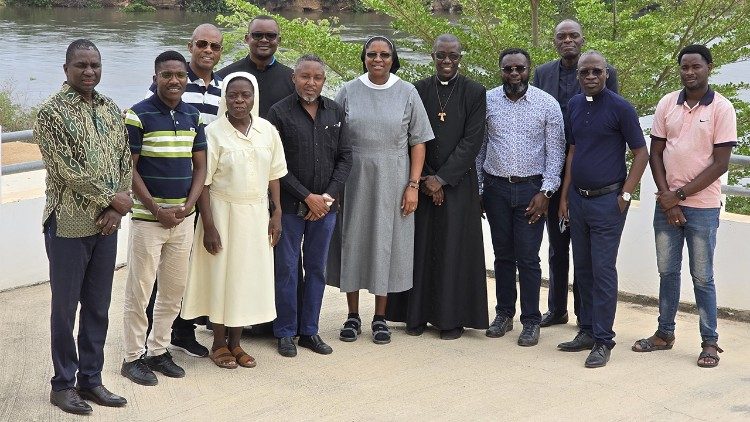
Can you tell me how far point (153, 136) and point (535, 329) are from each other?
2.48 m

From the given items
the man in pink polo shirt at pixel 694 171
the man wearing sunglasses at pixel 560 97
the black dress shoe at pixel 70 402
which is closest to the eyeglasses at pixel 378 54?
the man wearing sunglasses at pixel 560 97

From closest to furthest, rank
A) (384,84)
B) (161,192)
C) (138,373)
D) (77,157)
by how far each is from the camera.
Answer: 1. (77,157)
2. (161,192)
3. (138,373)
4. (384,84)

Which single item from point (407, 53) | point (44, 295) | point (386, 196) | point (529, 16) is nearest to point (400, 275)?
point (386, 196)

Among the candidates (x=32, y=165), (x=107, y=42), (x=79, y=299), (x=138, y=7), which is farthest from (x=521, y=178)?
(x=138, y=7)

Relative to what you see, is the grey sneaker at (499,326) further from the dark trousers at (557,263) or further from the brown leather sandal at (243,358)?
the brown leather sandal at (243,358)

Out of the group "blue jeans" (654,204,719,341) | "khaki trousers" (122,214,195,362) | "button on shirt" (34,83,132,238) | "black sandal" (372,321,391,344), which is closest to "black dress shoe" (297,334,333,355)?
"black sandal" (372,321,391,344)

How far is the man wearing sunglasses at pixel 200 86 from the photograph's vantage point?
530cm

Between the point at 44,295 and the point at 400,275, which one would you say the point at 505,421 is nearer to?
the point at 400,275

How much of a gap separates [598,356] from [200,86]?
8.32 feet

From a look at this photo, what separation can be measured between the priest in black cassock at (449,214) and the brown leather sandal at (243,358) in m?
1.08

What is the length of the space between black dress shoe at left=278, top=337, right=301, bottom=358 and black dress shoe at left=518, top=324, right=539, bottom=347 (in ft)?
4.28

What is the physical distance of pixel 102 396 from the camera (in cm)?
457

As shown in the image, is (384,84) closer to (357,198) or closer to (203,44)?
(357,198)

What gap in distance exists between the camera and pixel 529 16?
11.4 metres
